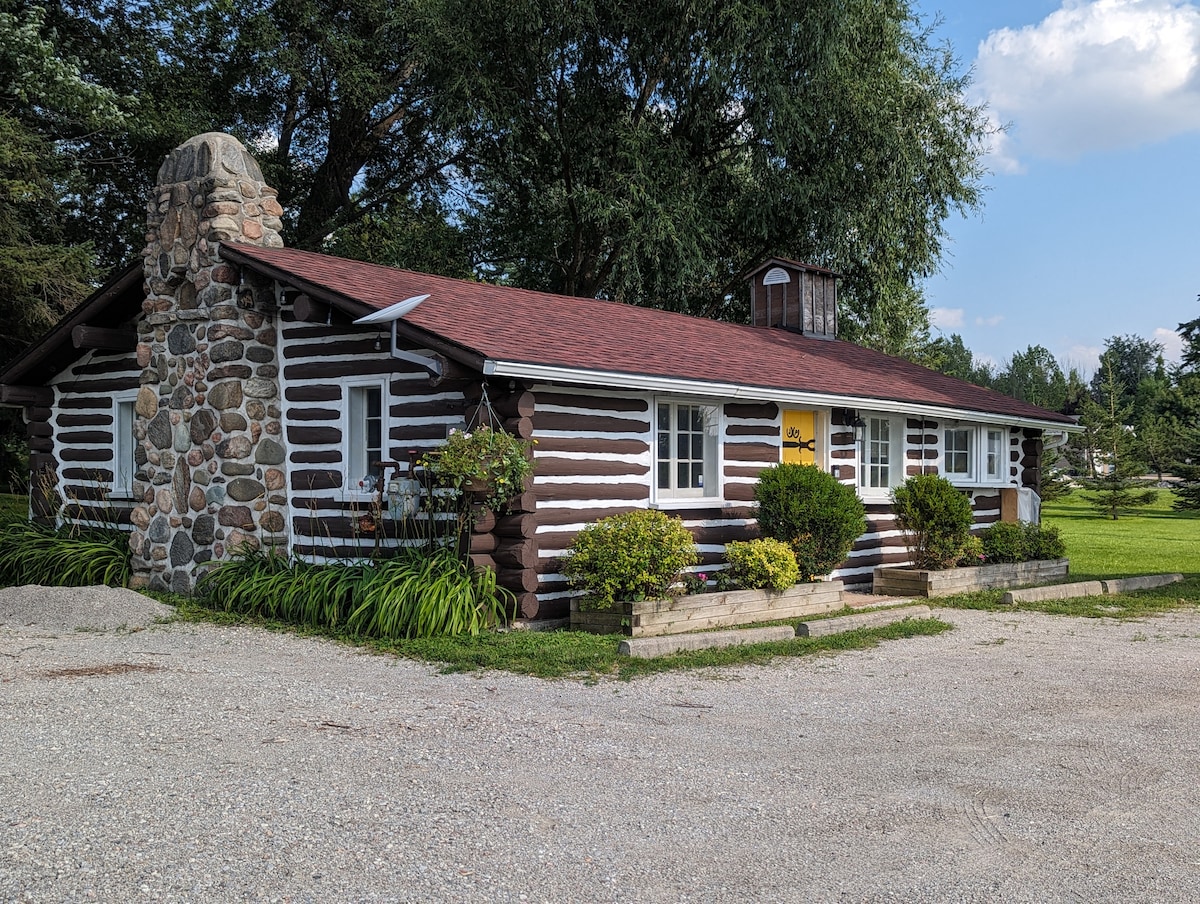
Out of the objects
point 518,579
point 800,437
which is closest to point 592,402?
point 518,579

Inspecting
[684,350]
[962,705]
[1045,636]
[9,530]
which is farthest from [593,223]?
Answer: [962,705]

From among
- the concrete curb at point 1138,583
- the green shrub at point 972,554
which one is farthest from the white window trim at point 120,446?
the concrete curb at point 1138,583

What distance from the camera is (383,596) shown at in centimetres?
1045

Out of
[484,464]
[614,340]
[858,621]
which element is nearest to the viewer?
[484,464]

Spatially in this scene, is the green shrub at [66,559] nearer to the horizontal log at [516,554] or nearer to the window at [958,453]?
the horizontal log at [516,554]

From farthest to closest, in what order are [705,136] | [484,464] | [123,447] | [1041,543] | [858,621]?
[705,136] < [1041,543] < [123,447] < [858,621] < [484,464]

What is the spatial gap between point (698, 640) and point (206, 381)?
22.5 ft

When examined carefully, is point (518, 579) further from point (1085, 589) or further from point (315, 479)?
point (1085, 589)

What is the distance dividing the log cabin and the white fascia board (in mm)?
30

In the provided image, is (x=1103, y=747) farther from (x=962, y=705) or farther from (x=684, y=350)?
(x=684, y=350)

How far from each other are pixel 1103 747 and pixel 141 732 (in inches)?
235

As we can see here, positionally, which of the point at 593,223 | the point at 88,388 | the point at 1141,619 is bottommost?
the point at 1141,619

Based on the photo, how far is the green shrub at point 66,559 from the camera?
553 inches

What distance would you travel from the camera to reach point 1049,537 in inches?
689
